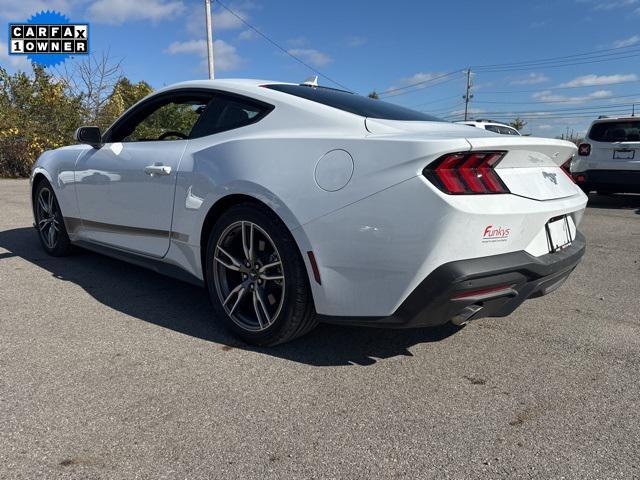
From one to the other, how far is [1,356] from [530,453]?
2.59 meters

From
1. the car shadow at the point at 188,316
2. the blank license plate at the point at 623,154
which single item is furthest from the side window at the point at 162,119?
the blank license plate at the point at 623,154

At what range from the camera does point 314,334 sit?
2990 mm

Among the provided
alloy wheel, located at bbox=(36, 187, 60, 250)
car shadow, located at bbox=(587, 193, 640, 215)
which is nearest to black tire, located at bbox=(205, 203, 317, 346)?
alloy wheel, located at bbox=(36, 187, 60, 250)

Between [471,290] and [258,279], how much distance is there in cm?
117

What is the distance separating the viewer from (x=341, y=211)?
2275 millimetres

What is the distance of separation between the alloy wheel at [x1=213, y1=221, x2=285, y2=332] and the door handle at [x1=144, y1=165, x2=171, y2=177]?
25.1 inches

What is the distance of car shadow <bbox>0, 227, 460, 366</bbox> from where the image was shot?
273 centimetres

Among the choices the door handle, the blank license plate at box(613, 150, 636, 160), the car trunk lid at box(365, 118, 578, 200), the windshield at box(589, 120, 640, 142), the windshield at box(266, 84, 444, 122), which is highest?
the windshield at box(589, 120, 640, 142)

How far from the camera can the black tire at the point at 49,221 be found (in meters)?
4.54

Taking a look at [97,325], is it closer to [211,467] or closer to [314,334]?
[314,334]

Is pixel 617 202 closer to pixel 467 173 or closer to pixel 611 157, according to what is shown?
pixel 611 157

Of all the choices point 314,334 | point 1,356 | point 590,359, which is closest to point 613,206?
point 590,359

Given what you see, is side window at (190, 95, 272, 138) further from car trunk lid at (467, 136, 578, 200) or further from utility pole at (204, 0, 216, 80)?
utility pole at (204, 0, 216, 80)

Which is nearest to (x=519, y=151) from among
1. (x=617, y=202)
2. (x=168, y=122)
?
(x=168, y=122)
